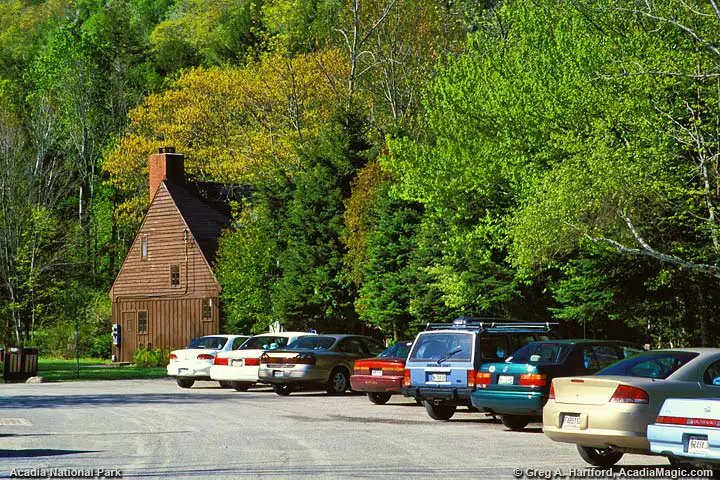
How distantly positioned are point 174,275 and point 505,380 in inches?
1674

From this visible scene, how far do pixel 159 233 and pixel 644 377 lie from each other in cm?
4848

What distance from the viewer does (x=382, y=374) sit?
87.1 ft

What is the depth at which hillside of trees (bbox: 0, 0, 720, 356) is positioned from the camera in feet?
93.2

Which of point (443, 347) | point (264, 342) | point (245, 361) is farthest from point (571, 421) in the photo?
point (264, 342)

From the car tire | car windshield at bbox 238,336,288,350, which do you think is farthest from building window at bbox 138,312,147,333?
car windshield at bbox 238,336,288,350

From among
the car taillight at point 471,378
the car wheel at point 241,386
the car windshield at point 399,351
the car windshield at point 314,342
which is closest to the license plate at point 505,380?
the car taillight at point 471,378

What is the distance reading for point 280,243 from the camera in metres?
49.7

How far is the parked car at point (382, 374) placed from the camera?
26.3 meters

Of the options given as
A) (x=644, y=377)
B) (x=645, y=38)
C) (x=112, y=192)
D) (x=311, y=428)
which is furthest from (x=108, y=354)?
(x=644, y=377)

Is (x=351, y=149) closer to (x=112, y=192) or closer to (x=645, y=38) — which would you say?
(x=645, y=38)

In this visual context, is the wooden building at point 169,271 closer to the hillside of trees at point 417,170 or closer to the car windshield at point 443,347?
the hillside of trees at point 417,170

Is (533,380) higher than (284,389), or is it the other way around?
(533,380)

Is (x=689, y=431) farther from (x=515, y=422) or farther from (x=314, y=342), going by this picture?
(x=314, y=342)

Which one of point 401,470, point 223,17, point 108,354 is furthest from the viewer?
point 223,17
